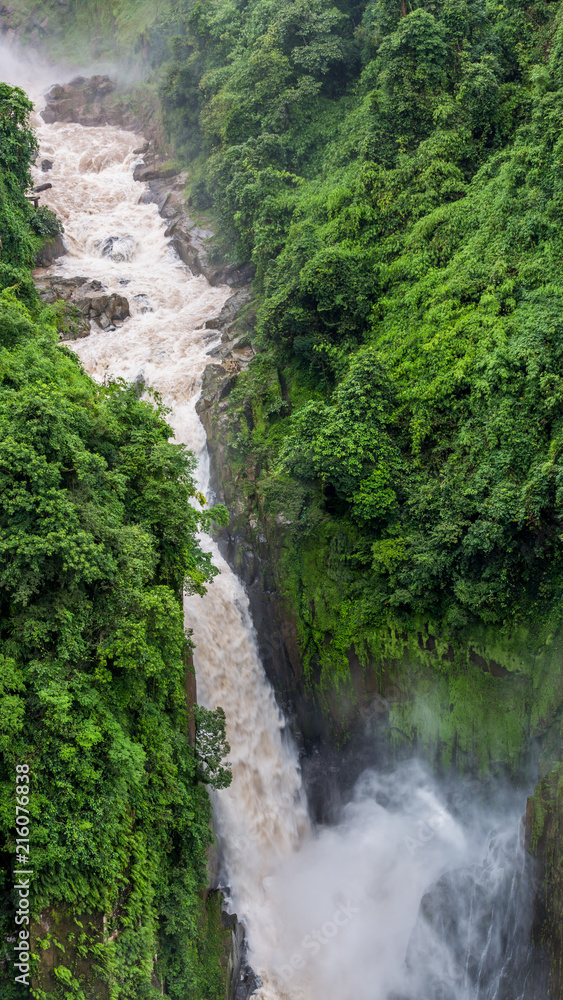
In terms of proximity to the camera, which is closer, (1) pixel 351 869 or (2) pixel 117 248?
(1) pixel 351 869

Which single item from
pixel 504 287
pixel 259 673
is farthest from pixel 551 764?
pixel 504 287

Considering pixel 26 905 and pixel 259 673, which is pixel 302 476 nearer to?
pixel 259 673

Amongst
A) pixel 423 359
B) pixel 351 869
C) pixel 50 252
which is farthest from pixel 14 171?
pixel 351 869

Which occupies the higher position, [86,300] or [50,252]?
[50,252]

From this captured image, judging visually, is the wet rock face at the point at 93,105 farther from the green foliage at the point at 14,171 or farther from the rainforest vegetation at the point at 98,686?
the rainforest vegetation at the point at 98,686

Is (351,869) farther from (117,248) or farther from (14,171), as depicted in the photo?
(117,248)

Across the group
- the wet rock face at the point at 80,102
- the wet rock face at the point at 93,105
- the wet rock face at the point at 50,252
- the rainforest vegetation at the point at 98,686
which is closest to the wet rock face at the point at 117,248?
the wet rock face at the point at 50,252

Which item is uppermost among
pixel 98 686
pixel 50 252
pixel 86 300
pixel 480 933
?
pixel 50 252
